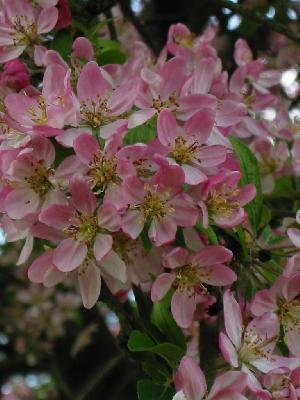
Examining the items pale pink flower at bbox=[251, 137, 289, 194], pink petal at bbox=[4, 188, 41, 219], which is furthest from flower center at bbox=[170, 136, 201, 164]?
pale pink flower at bbox=[251, 137, 289, 194]

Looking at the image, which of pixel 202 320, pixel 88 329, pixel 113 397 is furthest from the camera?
pixel 88 329

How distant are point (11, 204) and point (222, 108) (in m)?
0.39

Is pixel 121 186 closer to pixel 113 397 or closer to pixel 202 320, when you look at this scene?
pixel 202 320

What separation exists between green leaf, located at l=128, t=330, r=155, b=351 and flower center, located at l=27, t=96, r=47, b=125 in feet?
1.07

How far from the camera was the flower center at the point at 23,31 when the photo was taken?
126 centimetres

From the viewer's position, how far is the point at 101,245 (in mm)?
1051

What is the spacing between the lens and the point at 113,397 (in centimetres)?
255

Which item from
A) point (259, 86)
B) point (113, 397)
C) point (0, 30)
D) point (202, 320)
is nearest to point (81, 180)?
point (0, 30)

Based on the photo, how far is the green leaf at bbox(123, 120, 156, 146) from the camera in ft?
3.56

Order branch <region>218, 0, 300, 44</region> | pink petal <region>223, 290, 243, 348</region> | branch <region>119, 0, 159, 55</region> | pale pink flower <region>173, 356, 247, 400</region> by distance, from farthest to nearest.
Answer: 1. branch <region>119, 0, 159, 55</region>
2. branch <region>218, 0, 300, 44</region>
3. pink petal <region>223, 290, 243, 348</region>
4. pale pink flower <region>173, 356, 247, 400</region>

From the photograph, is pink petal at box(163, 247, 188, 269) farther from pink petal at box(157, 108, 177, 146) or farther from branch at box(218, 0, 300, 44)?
branch at box(218, 0, 300, 44)

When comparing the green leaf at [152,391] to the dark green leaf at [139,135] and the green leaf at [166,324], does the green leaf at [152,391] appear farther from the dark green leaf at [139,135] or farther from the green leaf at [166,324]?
the dark green leaf at [139,135]

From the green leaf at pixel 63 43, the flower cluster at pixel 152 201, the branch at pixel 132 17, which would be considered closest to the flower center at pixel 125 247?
the flower cluster at pixel 152 201

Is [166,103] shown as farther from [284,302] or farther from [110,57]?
[284,302]
